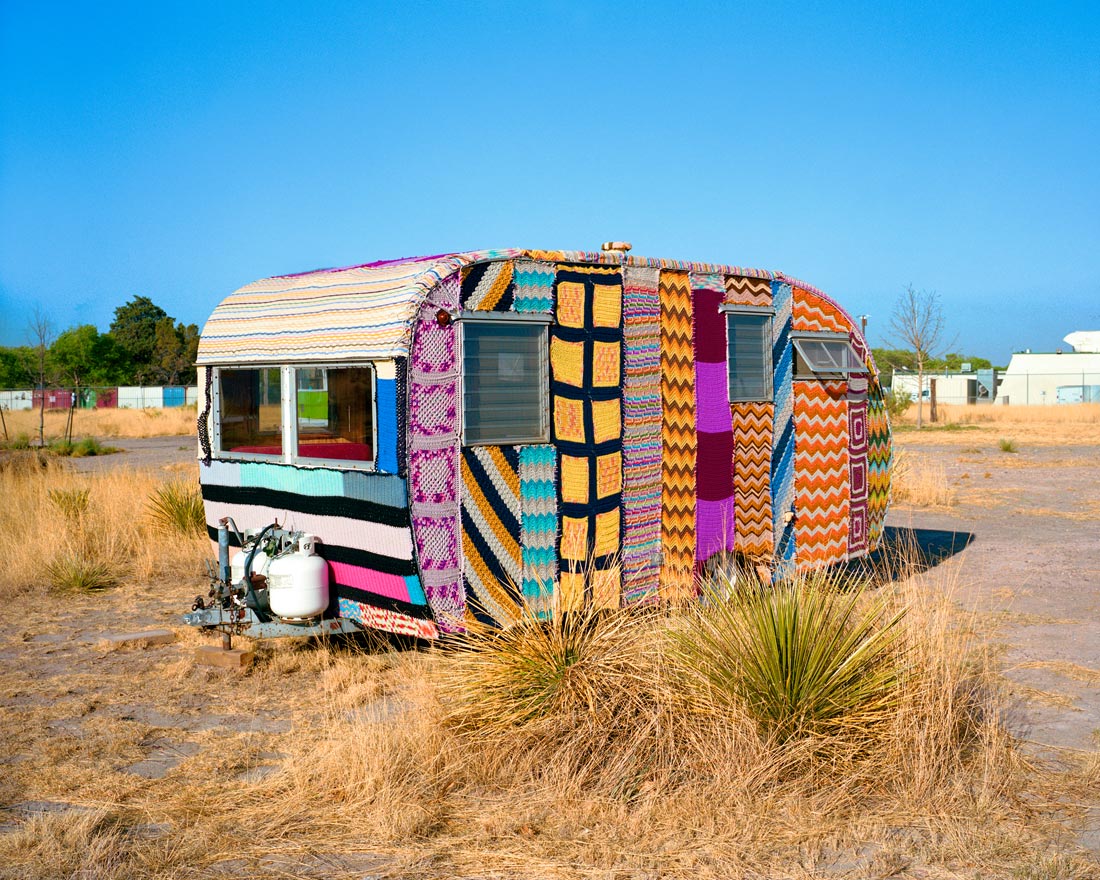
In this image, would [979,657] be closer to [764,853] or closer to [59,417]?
[764,853]

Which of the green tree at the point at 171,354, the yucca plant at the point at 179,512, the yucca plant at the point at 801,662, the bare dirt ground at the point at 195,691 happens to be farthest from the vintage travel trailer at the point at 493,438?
the green tree at the point at 171,354

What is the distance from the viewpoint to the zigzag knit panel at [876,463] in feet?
32.1

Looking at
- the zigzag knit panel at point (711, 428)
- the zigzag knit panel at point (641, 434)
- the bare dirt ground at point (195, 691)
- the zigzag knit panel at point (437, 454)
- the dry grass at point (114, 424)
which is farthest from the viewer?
the dry grass at point (114, 424)

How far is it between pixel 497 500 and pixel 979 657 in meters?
3.10

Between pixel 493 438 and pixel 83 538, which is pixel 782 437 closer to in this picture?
pixel 493 438

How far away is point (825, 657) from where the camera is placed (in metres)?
5.11

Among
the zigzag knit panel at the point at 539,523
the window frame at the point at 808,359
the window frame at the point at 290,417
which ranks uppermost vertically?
the window frame at the point at 808,359

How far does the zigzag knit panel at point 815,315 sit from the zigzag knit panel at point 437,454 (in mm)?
3633

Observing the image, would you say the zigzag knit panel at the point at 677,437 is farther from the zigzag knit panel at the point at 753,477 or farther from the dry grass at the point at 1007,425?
the dry grass at the point at 1007,425

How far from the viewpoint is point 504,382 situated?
6797 millimetres

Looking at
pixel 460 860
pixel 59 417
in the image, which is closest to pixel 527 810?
pixel 460 860

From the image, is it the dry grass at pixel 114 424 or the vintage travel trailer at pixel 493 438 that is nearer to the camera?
the vintage travel trailer at pixel 493 438

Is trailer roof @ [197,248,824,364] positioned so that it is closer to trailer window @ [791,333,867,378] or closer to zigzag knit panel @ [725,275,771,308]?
zigzag knit panel @ [725,275,771,308]

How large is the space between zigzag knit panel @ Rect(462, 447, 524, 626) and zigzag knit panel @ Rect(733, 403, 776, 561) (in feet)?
7.54
